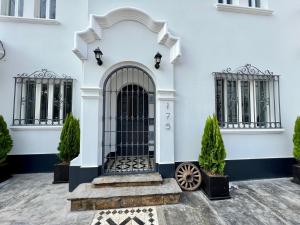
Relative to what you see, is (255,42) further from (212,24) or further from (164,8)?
(164,8)

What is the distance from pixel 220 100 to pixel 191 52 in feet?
Result: 4.77

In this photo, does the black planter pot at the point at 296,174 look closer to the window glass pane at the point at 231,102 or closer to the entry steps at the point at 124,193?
the window glass pane at the point at 231,102

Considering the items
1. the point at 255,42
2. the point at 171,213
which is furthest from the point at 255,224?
the point at 255,42

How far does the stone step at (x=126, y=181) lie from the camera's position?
11.2ft

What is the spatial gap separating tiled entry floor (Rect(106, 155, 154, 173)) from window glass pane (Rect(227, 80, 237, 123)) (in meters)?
2.38

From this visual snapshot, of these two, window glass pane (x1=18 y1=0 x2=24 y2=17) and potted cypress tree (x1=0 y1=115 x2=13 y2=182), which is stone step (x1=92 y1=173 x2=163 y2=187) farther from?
window glass pane (x1=18 y1=0 x2=24 y2=17)

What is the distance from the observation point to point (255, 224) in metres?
2.68

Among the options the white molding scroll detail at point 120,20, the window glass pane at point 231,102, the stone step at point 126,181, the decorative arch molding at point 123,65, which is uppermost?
the white molding scroll detail at point 120,20

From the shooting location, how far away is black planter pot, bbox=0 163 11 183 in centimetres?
446

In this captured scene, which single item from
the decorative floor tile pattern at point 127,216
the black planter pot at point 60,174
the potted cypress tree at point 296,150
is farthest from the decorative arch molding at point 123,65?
the potted cypress tree at point 296,150

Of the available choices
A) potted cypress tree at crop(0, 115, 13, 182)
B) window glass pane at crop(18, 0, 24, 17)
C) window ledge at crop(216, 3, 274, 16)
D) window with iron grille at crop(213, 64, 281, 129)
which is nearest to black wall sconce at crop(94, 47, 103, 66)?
window with iron grille at crop(213, 64, 281, 129)

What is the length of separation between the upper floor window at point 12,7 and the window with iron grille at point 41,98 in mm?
2025

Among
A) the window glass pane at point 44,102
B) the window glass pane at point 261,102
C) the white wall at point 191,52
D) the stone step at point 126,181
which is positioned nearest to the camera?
the stone step at point 126,181

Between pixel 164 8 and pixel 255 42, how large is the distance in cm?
256
